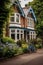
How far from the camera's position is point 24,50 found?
30531 mm

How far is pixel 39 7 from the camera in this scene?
53.0 m

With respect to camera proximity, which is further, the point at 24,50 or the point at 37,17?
the point at 37,17

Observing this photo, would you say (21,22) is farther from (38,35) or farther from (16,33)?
(38,35)

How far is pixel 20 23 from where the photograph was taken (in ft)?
137

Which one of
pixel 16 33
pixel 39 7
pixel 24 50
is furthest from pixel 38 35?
pixel 24 50

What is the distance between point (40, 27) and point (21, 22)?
6.99m

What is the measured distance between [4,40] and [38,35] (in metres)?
16.2

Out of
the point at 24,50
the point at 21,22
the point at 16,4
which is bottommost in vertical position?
the point at 24,50

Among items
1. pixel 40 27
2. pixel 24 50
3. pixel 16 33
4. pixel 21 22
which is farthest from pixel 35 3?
pixel 24 50

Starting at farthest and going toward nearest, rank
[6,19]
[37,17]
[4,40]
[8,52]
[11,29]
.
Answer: [37,17]
[11,29]
[4,40]
[6,19]
[8,52]

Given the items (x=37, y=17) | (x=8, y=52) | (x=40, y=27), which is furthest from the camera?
(x=37, y=17)

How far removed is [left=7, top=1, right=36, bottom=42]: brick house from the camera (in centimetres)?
3941

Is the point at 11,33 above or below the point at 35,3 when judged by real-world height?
below

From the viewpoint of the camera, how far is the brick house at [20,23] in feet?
129
